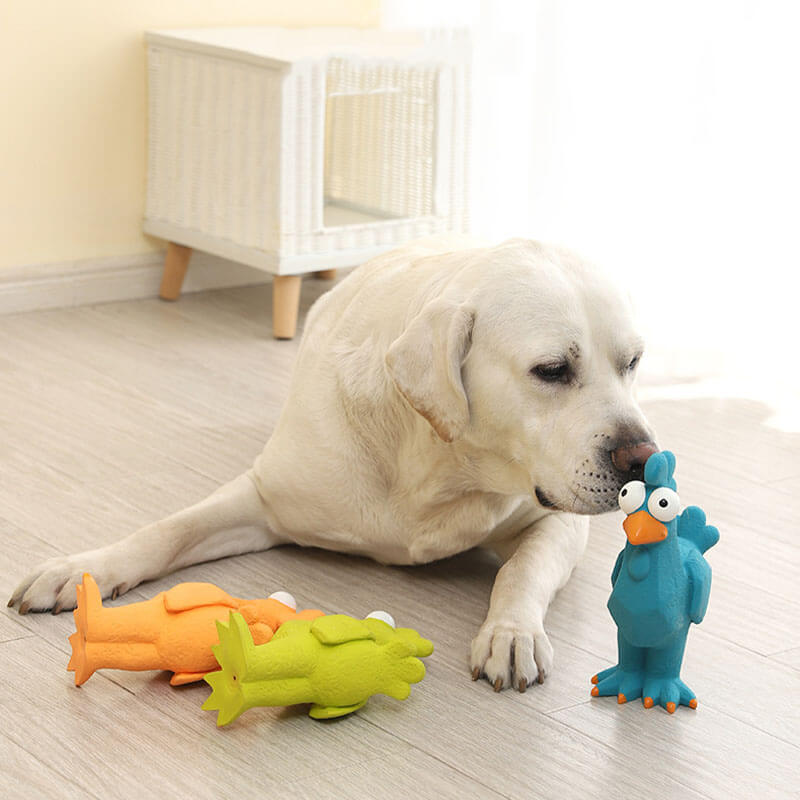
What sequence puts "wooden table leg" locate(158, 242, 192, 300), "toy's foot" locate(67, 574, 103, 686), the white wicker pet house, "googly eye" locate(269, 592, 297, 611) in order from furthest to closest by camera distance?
"wooden table leg" locate(158, 242, 192, 300) → the white wicker pet house → "googly eye" locate(269, 592, 297, 611) → "toy's foot" locate(67, 574, 103, 686)

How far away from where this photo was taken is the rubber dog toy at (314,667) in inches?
53.4

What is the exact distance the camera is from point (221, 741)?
1365 millimetres

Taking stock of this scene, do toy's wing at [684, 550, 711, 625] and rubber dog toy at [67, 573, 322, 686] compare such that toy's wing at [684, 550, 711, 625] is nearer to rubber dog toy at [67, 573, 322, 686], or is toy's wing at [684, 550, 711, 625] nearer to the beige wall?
rubber dog toy at [67, 573, 322, 686]

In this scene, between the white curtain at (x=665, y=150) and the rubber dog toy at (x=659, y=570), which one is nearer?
the rubber dog toy at (x=659, y=570)

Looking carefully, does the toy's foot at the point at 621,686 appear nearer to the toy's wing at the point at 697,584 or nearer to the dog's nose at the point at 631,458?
the toy's wing at the point at 697,584

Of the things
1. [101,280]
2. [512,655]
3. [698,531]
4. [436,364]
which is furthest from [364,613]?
[101,280]

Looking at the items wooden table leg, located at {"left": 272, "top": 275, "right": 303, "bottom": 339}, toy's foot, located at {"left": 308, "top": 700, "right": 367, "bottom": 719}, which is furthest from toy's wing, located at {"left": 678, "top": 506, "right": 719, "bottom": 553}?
wooden table leg, located at {"left": 272, "top": 275, "right": 303, "bottom": 339}

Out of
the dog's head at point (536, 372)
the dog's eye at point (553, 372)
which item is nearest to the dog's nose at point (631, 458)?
the dog's head at point (536, 372)

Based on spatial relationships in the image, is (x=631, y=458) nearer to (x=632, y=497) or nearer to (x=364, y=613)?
(x=632, y=497)

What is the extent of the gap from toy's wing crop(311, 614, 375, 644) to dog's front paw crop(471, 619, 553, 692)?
17 cm

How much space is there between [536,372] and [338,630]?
0.38m

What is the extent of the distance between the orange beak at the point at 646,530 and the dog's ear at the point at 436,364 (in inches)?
10.4

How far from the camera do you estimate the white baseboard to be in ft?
10.7

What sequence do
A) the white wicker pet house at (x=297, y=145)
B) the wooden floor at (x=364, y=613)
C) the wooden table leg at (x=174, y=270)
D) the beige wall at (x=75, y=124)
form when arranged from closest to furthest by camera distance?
1. the wooden floor at (x=364, y=613)
2. the white wicker pet house at (x=297, y=145)
3. the beige wall at (x=75, y=124)
4. the wooden table leg at (x=174, y=270)
